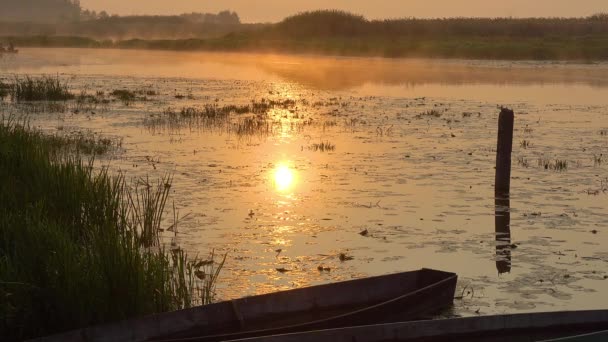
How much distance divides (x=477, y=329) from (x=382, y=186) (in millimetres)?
8201

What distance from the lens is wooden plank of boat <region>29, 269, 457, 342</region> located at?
23.9 feet

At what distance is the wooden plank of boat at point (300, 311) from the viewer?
7.29 m

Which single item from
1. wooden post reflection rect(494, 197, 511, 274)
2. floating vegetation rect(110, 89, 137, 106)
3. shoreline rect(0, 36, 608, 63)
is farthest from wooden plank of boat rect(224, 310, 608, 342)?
shoreline rect(0, 36, 608, 63)

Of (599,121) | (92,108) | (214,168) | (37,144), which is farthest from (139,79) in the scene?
(37,144)

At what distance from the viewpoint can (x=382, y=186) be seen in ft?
51.2

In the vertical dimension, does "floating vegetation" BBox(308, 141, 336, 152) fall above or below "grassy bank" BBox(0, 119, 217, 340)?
below

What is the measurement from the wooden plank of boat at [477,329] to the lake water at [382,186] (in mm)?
1433

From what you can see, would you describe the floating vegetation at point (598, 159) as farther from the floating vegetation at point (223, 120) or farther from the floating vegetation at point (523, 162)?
the floating vegetation at point (223, 120)

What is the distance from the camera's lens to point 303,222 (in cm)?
1278

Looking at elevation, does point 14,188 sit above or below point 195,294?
above

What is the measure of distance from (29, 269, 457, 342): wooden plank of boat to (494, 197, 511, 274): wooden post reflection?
1903mm

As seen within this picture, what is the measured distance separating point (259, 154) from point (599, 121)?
1241 cm

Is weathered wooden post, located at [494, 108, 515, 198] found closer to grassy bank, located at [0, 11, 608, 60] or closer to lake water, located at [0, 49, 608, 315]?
lake water, located at [0, 49, 608, 315]

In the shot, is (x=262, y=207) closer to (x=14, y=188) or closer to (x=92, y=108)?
(x=14, y=188)
